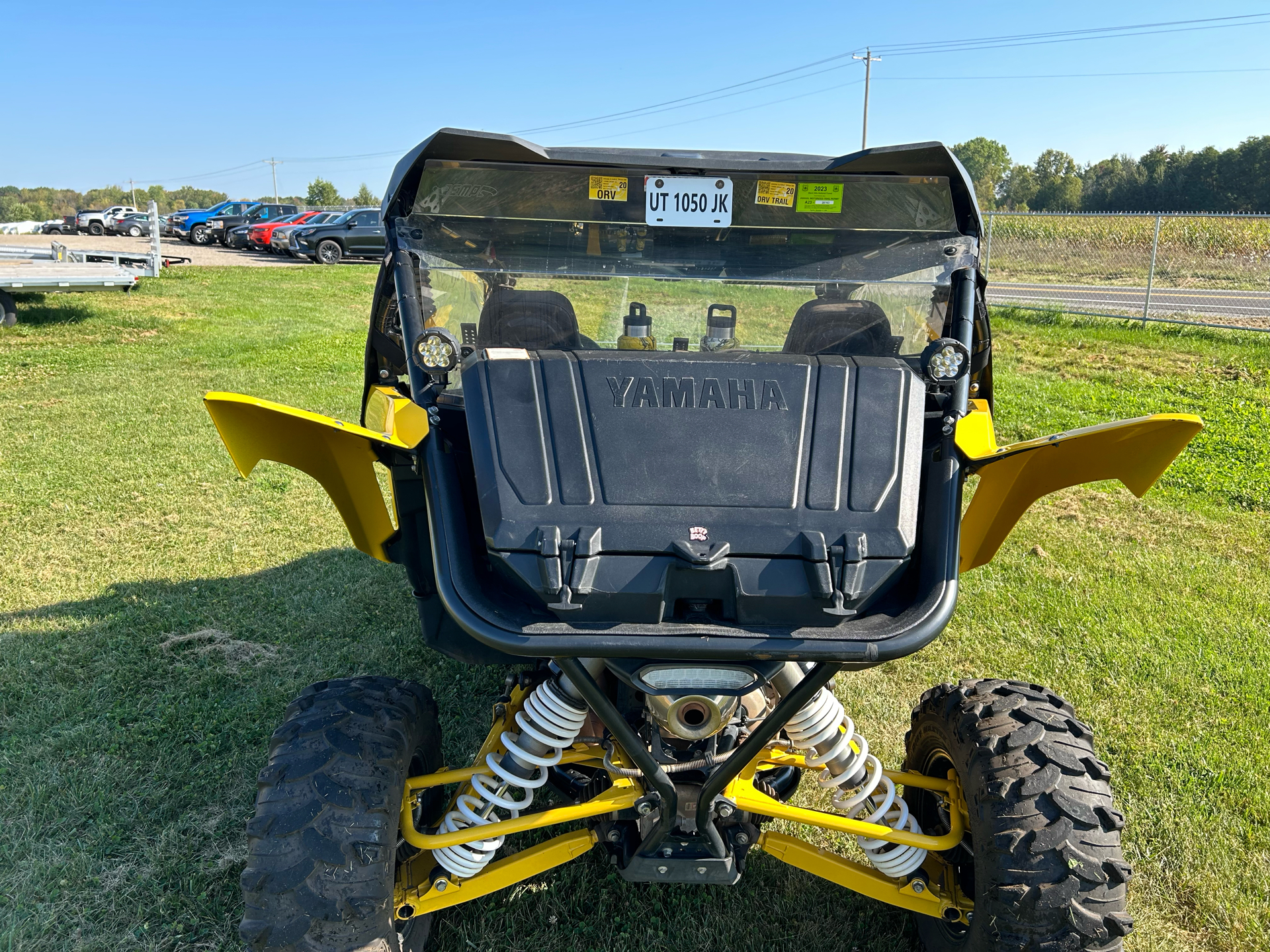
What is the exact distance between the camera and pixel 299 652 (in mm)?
4613

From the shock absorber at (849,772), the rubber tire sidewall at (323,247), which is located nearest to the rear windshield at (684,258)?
the shock absorber at (849,772)

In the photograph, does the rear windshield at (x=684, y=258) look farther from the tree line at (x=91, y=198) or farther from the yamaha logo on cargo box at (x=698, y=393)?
the tree line at (x=91, y=198)

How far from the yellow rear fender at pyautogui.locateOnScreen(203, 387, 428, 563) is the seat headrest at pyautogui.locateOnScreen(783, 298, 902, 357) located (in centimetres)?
125

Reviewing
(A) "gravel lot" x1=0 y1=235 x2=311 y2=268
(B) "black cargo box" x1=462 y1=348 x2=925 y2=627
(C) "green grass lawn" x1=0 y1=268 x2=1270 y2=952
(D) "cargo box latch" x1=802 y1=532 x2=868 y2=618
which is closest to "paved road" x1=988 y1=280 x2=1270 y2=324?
(C) "green grass lawn" x1=0 y1=268 x2=1270 y2=952

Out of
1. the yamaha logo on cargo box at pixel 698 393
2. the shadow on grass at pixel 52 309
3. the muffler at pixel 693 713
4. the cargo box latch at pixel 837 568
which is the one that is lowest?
the muffler at pixel 693 713

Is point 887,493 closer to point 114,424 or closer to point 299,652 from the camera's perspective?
point 299,652

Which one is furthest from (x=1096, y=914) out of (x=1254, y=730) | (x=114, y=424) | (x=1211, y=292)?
(x=1211, y=292)

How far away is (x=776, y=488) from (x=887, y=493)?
0.27 m

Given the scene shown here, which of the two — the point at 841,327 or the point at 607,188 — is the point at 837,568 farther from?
the point at 607,188

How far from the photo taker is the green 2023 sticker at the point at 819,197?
2.82 meters

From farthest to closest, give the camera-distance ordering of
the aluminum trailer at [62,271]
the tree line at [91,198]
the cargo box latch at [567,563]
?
the tree line at [91,198] → the aluminum trailer at [62,271] → the cargo box latch at [567,563]

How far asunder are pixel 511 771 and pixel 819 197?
6.24 ft

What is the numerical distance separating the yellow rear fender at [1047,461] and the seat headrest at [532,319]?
1238mm

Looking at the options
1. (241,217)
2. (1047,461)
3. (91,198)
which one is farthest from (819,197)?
(91,198)
